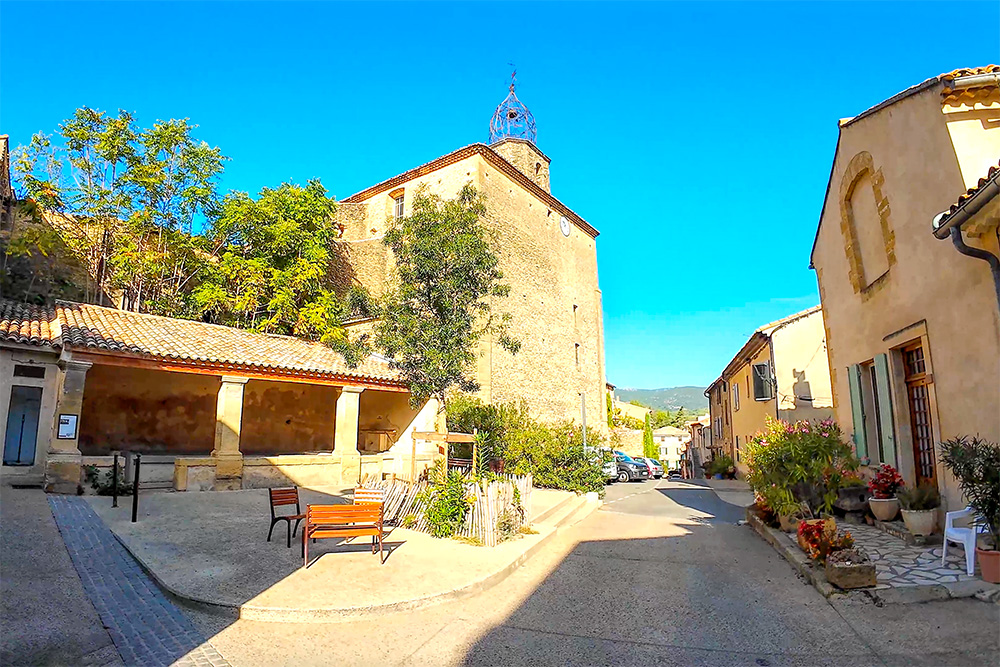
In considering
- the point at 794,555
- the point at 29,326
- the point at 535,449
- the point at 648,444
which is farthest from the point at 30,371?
the point at 648,444

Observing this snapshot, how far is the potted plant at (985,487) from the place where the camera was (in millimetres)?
5227

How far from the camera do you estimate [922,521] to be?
6910 millimetres

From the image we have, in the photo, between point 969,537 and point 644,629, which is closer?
point 644,629

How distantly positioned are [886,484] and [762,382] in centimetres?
1046

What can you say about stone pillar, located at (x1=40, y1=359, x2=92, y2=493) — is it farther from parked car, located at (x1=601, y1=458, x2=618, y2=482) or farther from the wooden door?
parked car, located at (x1=601, y1=458, x2=618, y2=482)

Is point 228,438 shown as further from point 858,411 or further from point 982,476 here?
point 982,476

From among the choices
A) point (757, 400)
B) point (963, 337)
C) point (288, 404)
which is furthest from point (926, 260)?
point (288, 404)

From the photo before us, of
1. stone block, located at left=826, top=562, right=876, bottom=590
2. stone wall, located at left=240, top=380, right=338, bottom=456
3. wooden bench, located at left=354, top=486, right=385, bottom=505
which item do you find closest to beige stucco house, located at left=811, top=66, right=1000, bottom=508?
stone block, located at left=826, top=562, right=876, bottom=590

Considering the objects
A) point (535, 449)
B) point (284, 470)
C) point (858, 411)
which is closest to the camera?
point (858, 411)

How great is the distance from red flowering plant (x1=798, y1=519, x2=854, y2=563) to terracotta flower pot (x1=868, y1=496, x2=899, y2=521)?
2037 millimetres

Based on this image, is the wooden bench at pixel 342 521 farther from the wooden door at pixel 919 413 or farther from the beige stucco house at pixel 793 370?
the beige stucco house at pixel 793 370

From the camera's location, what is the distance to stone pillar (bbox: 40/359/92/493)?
34.6 feet

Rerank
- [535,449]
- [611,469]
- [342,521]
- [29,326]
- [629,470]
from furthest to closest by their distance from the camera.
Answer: [629,470]
[611,469]
[535,449]
[29,326]
[342,521]

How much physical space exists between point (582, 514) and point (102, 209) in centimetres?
1912
